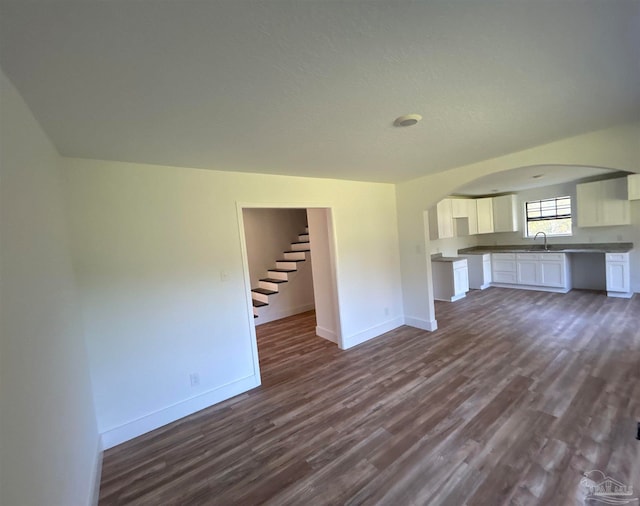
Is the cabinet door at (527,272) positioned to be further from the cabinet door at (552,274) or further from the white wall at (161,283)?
the white wall at (161,283)

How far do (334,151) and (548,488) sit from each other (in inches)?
110

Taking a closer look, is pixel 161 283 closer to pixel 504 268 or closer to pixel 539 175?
pixel 539 175

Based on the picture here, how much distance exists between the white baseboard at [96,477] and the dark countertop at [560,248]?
726 cm

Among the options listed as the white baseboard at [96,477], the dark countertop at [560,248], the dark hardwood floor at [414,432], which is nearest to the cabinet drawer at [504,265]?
the dark countertop at [560,248]

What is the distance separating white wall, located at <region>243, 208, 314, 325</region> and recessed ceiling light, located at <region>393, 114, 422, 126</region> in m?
4.06

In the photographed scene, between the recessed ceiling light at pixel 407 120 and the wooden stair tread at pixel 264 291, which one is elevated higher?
the recessed ceiling light at pixel 407 120

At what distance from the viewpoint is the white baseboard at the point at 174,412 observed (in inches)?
92.2

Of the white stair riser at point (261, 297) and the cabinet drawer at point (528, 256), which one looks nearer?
the white stair riser at point (261, 297)

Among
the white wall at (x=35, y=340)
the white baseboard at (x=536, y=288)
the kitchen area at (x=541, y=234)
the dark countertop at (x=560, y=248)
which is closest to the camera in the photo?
the white wall at (x=35, y=340)

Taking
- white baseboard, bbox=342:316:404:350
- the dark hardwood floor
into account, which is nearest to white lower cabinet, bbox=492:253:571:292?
the dark hardwood floor

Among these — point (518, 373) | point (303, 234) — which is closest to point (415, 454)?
point (518, 373)

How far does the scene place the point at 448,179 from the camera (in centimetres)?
369

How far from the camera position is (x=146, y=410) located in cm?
247

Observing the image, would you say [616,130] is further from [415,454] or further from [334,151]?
[415,454]
